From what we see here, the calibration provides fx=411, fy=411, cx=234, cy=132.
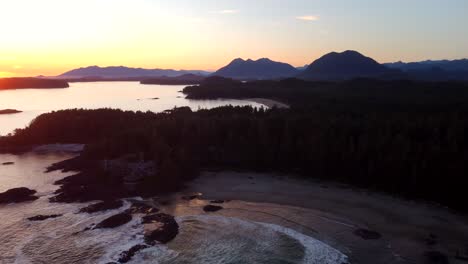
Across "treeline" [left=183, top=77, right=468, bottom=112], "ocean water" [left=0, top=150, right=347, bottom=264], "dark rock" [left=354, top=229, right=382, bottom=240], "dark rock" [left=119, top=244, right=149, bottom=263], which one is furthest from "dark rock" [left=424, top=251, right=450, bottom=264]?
"treeline" [left=183, top=77, right=468, bottom=112]

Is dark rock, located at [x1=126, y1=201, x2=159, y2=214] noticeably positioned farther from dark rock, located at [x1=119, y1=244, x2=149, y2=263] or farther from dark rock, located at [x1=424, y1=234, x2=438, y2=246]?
A: dark rock, located at [x1=424, y1=234, x2=438, y2=246]

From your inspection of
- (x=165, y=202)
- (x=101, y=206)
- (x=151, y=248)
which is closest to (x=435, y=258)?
(x=151, y=248)

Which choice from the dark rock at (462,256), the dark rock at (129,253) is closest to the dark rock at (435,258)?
the dark rock at (462,256)

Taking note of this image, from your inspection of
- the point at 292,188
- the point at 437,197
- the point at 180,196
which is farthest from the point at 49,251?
the point at 437,197

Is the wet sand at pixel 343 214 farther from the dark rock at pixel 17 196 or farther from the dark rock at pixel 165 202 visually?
the dark rock at pixel 17 196

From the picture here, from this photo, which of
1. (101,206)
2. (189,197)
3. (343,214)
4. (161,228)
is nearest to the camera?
(161,228)

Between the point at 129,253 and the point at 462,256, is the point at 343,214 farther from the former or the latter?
the point at 129,253

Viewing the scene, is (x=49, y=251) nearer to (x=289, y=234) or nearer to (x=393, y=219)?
(x=289, y=234)
